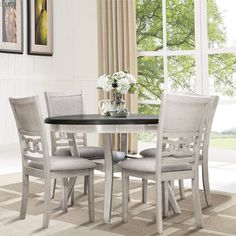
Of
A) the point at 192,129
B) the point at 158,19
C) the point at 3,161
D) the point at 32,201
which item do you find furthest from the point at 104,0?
the point at 192,129

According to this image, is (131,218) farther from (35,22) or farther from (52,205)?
(35,22)

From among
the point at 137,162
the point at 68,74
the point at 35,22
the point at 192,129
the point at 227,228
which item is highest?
the point at 35,22

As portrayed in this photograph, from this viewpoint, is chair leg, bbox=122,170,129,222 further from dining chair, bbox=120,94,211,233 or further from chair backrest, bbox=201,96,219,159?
chair backrest, bbox=201,96,219,159

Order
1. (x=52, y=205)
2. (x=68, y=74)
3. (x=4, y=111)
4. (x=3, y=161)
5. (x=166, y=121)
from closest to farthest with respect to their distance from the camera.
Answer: (x=166, y=121)
(x=52, y=205)
(x=3, y=161)
(x=4, y=111)
(x=68, y=74)

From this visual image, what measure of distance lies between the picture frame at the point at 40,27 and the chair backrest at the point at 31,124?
445 centimetres

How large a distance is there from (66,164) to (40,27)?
195 inches

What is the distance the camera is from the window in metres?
8.09

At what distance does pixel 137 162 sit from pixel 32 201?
135 centimetres

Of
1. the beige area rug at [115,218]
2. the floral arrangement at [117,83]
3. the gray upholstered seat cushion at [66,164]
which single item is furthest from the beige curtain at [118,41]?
the gray upholstered seat cushion at [66,164]

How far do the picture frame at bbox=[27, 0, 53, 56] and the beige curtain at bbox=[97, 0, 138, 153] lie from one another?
2.87ft

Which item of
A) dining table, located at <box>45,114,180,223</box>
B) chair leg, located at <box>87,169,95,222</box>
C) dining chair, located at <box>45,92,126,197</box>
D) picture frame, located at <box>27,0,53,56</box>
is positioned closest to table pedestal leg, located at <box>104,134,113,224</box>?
dining table, located at <box>45,114,180,223</box>

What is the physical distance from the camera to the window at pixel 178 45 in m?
8.09

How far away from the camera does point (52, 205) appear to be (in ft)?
15.0

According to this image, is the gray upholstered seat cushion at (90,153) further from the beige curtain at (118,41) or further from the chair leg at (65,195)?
the beige curtain at (118,41)
